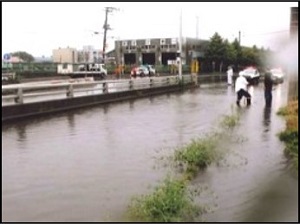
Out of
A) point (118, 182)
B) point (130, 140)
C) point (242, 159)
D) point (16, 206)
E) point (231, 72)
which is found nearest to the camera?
point (16, 206)

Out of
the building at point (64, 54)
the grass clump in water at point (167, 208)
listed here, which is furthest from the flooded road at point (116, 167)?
the building at point (64, 54)

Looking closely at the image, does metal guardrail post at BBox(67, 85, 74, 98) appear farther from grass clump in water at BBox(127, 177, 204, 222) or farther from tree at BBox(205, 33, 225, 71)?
tree at BBox(205, 33, 225, 71)

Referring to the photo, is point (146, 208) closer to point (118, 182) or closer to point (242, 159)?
point (118, 182)

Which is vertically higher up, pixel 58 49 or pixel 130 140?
pixel 58 49

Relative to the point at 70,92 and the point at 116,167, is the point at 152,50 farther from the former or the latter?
the point at 116,167

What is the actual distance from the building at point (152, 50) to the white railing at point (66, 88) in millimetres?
32337

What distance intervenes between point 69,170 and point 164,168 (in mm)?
1538

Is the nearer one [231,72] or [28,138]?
[28,138]

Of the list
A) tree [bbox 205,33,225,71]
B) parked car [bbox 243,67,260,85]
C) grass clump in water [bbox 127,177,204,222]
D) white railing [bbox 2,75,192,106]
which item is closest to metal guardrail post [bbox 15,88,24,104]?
white railing [bbox 2,75,192,106]

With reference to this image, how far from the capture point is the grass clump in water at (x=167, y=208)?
4469 mm

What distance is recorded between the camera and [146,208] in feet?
15.1

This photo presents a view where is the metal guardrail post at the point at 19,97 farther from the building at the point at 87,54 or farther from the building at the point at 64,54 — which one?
the building at the point at 64,54

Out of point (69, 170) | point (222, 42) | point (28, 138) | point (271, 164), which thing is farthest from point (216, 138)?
point (222, 42)

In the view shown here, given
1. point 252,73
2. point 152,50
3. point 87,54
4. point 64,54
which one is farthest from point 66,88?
point 64,54
